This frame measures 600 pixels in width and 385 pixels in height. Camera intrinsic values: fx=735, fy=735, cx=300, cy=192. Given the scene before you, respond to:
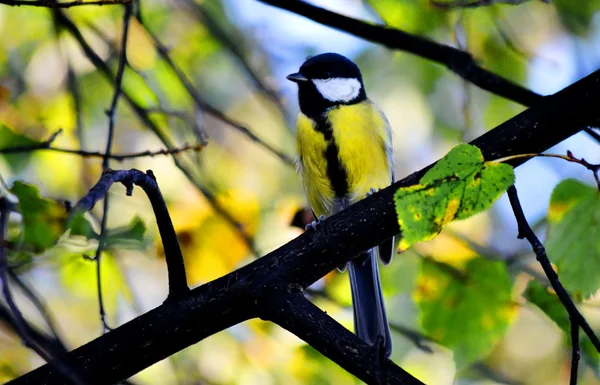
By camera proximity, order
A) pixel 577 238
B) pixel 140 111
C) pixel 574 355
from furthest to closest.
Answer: pixel 140 111
pixel 577 238
pixel 574 355

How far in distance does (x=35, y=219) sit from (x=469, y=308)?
51.5 inches

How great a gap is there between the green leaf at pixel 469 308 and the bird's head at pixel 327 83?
923mm

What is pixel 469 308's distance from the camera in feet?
7.22

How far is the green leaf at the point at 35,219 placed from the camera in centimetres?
142

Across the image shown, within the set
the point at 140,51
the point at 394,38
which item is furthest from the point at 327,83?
the point at 140,51

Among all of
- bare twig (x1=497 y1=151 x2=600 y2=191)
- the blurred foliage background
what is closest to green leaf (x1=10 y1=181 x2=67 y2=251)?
the blurred foliage background

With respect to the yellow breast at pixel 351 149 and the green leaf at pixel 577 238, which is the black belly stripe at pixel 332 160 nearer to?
the yellow breast at pixel 351 149

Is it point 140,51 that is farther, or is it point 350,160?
point 140,51

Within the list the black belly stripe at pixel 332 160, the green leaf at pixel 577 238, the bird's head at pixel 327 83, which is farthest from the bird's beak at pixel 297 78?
the green leaf at pixel 577 238

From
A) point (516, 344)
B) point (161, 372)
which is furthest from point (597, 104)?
point (516, 344)

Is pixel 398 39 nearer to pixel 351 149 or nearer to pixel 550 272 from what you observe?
pixel 351 149

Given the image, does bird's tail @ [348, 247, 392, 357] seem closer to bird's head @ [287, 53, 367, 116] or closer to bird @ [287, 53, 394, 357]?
bird @ [287, 53, 394, 357]

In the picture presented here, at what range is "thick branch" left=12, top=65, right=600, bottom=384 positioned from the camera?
5.00 ft

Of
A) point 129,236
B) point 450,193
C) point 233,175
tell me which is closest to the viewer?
point 450,193
